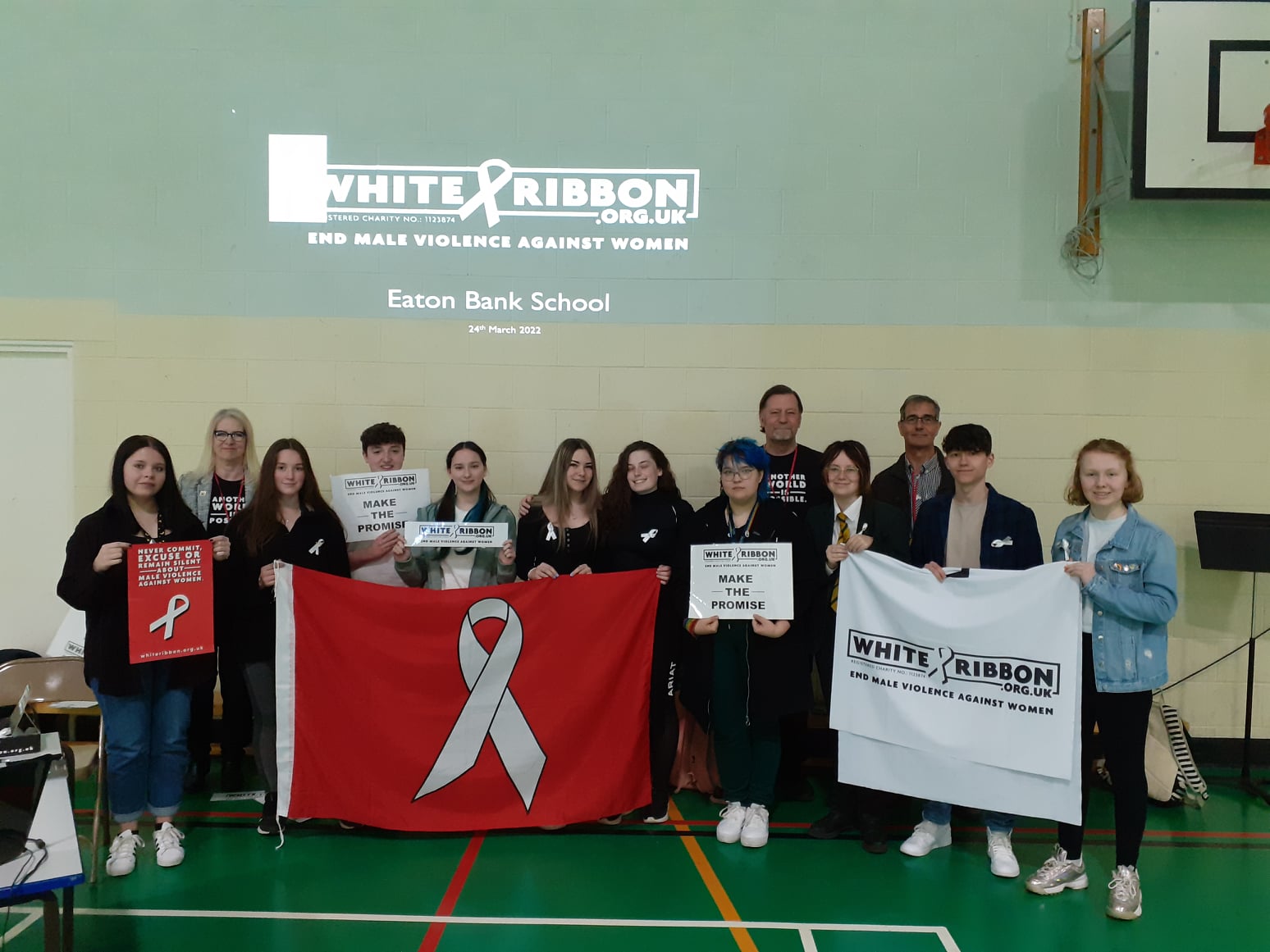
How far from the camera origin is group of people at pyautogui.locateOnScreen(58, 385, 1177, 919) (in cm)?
319

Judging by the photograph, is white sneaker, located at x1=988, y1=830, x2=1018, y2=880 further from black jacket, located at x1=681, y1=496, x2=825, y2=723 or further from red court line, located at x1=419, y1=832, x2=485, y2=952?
red court line, located at x1=419, y1=832, x2=485, y2=952

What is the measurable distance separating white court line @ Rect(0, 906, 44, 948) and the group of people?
31cm

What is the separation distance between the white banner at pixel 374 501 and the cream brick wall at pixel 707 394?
704 millimetres

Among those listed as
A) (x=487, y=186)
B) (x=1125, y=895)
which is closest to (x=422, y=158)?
(x=487, y=186)

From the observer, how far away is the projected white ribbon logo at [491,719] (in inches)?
144

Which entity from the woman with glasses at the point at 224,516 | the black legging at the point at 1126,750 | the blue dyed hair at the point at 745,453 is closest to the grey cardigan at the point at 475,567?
the woman with glasses at the point at 224,516

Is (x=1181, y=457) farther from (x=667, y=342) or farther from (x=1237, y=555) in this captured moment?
(x=667, y=342)

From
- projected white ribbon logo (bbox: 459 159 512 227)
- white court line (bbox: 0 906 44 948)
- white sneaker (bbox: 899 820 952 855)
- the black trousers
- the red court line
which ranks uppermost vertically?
projected white ribbon logo (bbox: 459 159 512 227)

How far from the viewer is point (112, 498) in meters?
3.45

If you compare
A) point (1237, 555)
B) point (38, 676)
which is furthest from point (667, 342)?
point (38, 676)

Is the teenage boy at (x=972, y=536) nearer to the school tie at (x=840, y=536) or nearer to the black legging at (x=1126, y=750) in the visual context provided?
the school tie at (x=840, y=536)

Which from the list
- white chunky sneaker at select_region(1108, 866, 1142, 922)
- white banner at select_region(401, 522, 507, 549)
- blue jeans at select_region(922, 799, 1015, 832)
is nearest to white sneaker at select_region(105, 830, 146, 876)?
white banner at select_region(401, 522, 507, 549)

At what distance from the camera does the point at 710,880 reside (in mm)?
3367

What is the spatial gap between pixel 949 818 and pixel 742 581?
4.44 feet
